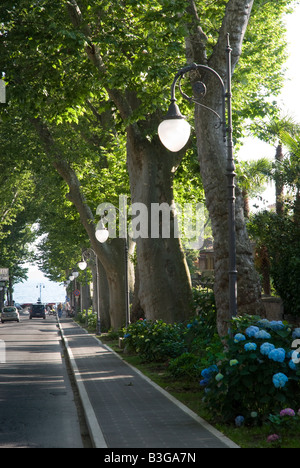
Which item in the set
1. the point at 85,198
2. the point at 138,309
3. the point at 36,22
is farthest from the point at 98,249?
the point at 36,22

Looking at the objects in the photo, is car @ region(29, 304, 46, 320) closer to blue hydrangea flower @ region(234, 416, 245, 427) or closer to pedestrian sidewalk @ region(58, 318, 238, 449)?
pedestrian sidewalk @ region(58, 318, 238, 449)

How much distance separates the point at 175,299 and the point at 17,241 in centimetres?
5816

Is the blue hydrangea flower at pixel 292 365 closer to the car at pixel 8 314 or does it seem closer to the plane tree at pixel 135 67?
the plane tree at pixel 135 67

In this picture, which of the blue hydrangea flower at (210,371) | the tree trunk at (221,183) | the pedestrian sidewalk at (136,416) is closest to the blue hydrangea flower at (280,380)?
the pedestrian sidewalk at (136,416)

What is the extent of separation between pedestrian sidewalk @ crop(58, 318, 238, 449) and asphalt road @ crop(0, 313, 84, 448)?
0.33 meters

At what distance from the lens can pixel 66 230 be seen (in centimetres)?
4641

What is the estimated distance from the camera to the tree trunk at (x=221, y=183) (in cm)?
1351

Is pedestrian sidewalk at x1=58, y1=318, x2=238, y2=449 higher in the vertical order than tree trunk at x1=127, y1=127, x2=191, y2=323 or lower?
lower

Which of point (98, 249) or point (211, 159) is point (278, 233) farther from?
point (98, 249)

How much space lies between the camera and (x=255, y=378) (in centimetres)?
934

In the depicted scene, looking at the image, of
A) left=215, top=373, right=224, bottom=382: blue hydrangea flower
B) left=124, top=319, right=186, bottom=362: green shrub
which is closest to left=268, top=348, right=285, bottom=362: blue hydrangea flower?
left=215, top=373, right=224, bottom=382: blue hydrangea flower

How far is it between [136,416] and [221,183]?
5.33 meters

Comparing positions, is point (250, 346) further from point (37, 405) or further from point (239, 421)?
point (37, 405)

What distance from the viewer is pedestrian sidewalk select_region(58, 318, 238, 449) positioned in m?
8.55
